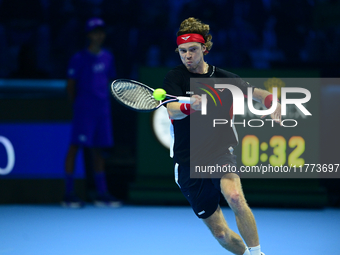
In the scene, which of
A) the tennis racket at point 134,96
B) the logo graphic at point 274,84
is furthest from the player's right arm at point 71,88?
the tennis racket at point 134,96

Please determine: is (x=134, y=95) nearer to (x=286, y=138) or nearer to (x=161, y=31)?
(x=286, y=138)

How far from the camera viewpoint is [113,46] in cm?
846

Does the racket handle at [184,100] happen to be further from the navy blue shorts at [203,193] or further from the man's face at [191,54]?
the navy blue shorts at [203,193]

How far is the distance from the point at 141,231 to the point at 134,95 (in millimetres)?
1872

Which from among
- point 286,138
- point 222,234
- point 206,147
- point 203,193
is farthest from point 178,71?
point 286,138

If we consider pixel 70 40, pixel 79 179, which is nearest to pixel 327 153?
pixel 79 179

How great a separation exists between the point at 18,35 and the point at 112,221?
464 centimetres

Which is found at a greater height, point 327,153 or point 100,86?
point 100,86

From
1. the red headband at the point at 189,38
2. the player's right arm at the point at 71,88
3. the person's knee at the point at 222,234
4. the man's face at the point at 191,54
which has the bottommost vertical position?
the person's knee at the point at 222,234

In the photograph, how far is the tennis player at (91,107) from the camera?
602 cm

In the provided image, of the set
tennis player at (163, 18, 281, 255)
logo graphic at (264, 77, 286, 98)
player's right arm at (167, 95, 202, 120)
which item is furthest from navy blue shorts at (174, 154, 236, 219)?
logo graphic at (264, 77, 286, 98)

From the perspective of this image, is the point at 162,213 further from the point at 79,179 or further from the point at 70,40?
the point at 70,40

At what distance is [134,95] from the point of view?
11.6 ft

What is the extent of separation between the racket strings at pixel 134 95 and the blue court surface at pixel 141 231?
136 cm
